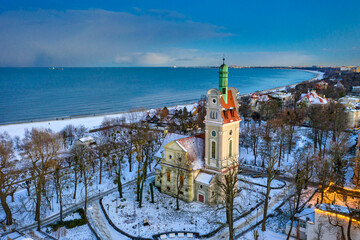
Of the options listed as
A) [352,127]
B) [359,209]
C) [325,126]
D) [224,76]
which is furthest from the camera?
[352,127]

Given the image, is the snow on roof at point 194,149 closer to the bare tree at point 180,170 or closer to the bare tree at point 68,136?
the bare tree at point 180,170

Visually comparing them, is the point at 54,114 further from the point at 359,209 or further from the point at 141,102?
the point at 359,209

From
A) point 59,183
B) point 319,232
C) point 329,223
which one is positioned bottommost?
point 319,232

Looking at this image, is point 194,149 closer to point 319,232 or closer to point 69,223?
point 69,223

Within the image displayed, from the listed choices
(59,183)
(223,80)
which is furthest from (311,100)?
(59,183)

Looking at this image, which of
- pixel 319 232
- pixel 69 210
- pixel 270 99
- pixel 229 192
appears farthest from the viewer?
pixel 270 99

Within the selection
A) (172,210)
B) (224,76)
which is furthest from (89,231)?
(224,76)
